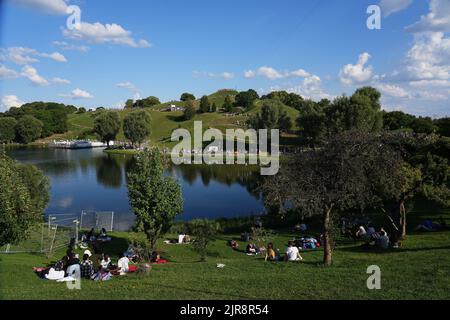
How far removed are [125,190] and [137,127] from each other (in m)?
66.6

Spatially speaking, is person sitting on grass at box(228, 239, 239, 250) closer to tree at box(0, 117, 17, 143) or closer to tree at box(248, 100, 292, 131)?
tree at box(248, 100, 292, 131)

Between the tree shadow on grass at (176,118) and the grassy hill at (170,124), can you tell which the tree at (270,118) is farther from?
the tree shadow on grass at (176,118)

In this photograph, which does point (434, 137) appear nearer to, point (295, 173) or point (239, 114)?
point (295, 173)

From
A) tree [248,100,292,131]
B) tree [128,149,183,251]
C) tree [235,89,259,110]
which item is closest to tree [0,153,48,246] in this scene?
tree [128,149,183,251]

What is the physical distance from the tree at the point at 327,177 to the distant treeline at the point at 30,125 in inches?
4978

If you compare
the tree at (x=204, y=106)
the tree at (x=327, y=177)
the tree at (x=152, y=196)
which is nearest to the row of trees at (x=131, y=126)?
the tree at (x=204, y=106)

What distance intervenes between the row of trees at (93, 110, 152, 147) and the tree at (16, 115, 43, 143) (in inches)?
1205

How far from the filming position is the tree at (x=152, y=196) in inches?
899

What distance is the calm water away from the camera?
4381 centimetres

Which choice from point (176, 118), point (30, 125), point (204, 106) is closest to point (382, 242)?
point (204, 106)

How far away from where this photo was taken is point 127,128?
402 ft

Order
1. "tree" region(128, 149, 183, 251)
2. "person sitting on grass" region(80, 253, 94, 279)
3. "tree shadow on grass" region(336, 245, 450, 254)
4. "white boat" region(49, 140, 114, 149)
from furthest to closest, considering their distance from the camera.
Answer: "white boat" region(49, 140, 114, 149), "tree" region(128, 149, 183, 251), "tree shadow on grass" region(336, 245, 450, 254), "person sitting on grass" region(80, 253, 94, 279)
